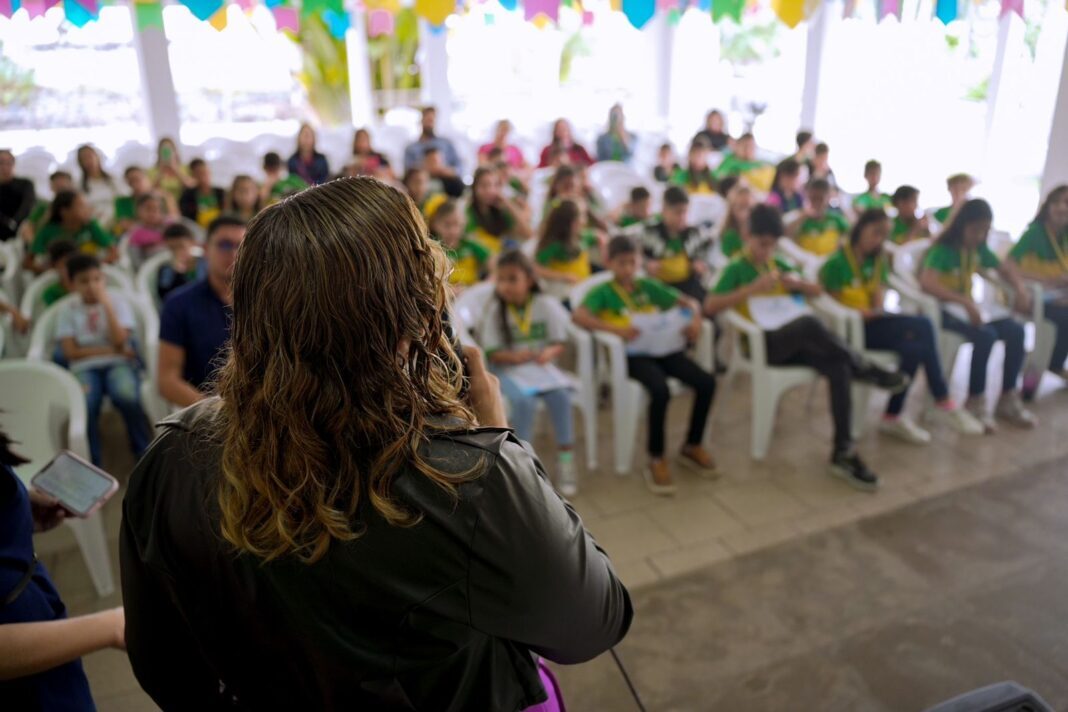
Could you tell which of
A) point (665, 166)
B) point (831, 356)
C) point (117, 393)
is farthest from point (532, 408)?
point (665, 166)

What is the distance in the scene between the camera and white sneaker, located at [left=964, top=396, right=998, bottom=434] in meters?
3.50

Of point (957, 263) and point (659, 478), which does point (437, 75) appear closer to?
point (957, 263)

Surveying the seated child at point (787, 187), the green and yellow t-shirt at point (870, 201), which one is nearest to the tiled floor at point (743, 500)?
the green and yellow t-shirt at point (870, 201)

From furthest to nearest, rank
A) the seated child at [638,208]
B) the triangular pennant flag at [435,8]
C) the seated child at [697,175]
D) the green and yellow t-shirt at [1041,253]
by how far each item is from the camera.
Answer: the seated child at [697,175]
the seated child at [638,208]
the triangular pennant flag at [435,8]
the green and yellow t-shirt at [1041,253]

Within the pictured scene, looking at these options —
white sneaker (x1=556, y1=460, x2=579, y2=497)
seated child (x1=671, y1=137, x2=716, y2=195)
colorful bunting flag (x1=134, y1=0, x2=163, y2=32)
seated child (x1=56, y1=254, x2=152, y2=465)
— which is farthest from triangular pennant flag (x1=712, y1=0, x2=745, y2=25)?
colorful bunting flag (x1=134, y1=0, x2=163, y2=32)

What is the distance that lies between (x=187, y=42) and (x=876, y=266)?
7.39 meters

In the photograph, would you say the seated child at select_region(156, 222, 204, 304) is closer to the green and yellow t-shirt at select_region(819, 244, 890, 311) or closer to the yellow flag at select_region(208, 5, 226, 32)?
the yellow flag at select_region(208, 5, 226, 32)

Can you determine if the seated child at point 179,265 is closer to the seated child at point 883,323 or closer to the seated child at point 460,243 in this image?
the seated child at point 460,243

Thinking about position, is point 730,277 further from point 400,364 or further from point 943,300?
point 400,364

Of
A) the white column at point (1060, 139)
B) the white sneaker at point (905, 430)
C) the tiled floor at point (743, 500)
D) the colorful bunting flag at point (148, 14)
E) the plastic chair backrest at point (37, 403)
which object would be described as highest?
the colorful bunting flag at point (148, 14)

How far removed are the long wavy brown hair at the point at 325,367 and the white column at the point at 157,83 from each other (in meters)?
8.08

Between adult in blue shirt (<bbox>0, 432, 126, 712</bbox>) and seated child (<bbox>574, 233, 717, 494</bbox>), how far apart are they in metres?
2.27

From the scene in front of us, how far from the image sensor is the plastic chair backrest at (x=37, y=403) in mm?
2414

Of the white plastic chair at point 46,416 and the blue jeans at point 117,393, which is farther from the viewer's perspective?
the blue jeans at point 117,393
